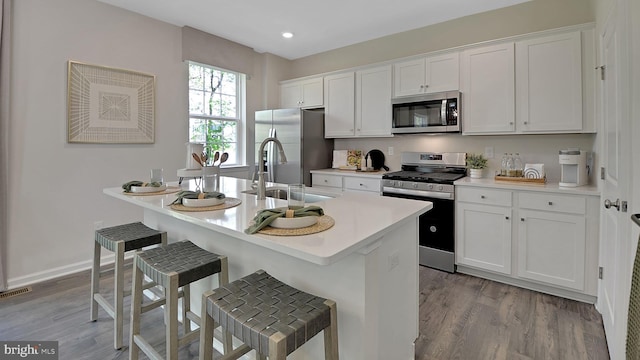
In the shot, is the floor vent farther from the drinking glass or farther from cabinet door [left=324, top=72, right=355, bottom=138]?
cabinet door [left=324, top=72, right=355, bottom=138]

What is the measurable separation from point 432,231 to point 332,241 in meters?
2.35

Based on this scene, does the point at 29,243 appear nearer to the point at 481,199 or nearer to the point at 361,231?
the point at 361,231

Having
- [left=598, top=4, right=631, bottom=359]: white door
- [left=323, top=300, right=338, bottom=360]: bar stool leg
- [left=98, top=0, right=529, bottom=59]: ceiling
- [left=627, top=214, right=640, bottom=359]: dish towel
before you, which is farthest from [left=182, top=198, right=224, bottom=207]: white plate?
[left=98, top=0, right=529, bottom=59]: ceiling

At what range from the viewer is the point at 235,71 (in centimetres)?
434

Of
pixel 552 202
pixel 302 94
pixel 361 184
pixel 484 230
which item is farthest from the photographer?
pixel 302 94

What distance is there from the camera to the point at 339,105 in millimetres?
4176

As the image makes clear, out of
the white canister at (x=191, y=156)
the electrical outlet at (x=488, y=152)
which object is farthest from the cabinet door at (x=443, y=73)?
the white canister at (x=191, y=156)

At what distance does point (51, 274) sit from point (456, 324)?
11.6ft

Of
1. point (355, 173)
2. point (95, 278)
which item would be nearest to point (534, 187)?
point (355, 173)

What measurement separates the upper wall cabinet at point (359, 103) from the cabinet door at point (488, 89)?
0.86m

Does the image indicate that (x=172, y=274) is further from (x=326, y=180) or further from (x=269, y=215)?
(x=326, y=180)

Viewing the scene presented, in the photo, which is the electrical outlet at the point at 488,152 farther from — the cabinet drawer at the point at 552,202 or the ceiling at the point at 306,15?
the ceiling at the point at 306,15

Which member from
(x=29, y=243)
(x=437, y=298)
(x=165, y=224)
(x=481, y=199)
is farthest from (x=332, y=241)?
(x=29, y=243)

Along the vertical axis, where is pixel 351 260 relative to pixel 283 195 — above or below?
below
